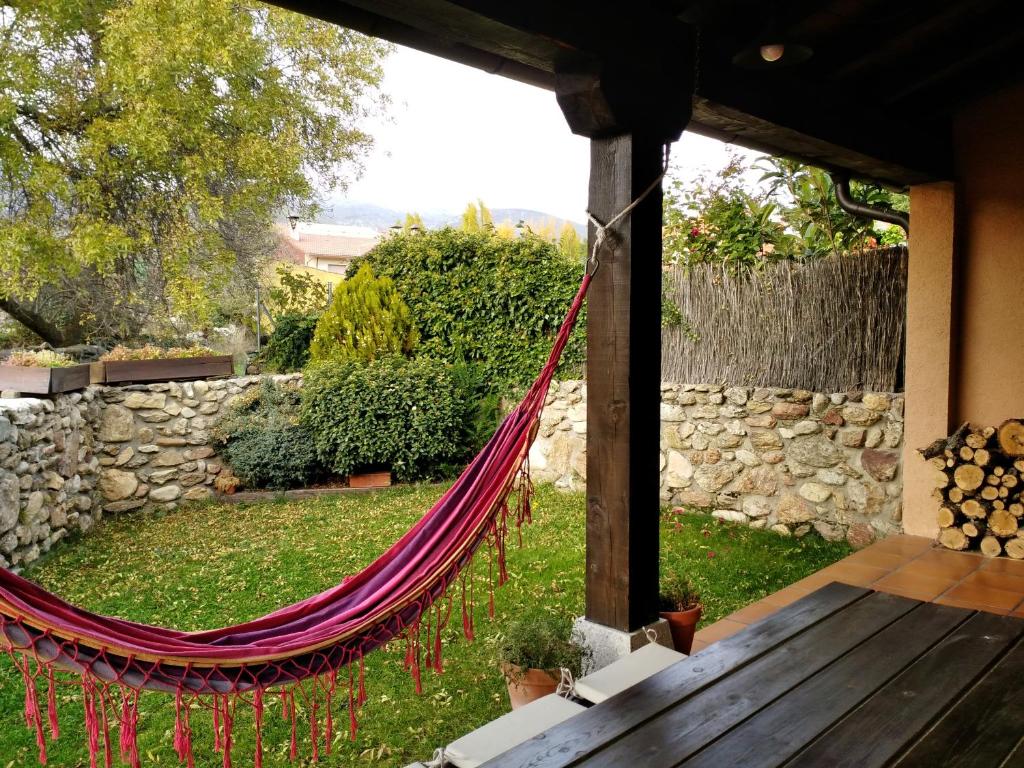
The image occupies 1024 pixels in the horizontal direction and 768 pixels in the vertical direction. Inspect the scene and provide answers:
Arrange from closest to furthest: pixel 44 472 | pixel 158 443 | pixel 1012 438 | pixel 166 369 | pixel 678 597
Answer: pixel 678 597
pixel 1012 438
pixel 44 472
pixel 158 443
pixel 166 369

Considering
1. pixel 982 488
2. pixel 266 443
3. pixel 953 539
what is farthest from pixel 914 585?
pixel 266 443

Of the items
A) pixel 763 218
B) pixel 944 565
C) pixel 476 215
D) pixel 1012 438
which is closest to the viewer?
pixel 944 565

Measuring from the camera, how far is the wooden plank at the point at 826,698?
119cm

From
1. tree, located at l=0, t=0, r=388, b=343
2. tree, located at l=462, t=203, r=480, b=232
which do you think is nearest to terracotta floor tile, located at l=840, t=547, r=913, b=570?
tree, located at l=462, t=203, r=480, b=232

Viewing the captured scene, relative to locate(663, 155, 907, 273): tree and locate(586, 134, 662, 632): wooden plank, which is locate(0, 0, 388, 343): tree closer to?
locate(663, 155, 907, 273): tree

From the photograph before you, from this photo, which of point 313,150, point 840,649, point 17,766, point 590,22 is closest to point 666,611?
point 840,649

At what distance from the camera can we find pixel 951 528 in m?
3.49

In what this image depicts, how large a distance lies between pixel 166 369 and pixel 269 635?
167 inches

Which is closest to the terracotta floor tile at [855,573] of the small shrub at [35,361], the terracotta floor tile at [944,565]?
the terracotta floor tile at [944,565]

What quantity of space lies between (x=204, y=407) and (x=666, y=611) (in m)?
4.26

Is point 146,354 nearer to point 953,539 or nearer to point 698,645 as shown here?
point 698,645

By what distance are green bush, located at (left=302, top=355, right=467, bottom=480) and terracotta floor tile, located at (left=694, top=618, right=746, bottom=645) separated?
3.29 metres

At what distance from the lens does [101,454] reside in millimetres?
5102

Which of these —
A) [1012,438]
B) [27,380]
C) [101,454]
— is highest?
[27,380]
